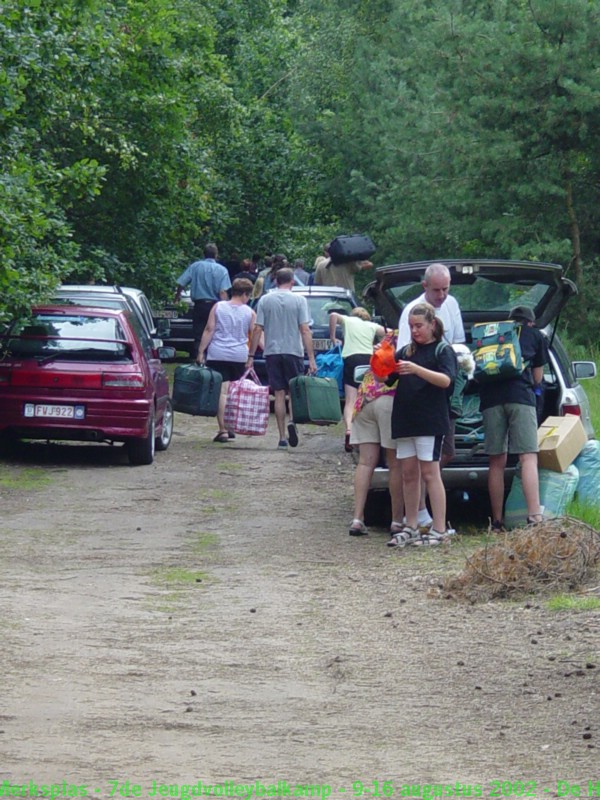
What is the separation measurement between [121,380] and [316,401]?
2.19 m

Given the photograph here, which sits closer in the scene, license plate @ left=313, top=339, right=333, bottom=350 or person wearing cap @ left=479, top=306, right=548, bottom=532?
person wearing cap @ left=479, top=306, right=548, bottom=532

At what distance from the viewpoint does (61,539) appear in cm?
1109

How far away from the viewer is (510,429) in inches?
431

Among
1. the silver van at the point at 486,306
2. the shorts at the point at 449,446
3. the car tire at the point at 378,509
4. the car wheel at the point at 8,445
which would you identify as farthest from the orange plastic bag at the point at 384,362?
the car wheel at the point at 8,445

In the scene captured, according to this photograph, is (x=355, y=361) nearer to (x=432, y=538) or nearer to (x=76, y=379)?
(x=76, y=379)

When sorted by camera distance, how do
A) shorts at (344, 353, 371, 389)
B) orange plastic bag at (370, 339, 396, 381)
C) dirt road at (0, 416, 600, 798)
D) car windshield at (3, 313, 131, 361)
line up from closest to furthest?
dirt road at (0, 416, 600, 798) → orange plastic bag at (370, 339, 396, 381) → car windshield at (3, 313, 131, 361) → shorts at (344, 353, 371, 389)

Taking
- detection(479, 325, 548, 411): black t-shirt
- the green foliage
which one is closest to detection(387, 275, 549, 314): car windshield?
detection(479, 325, 548, 411): black t-shirt

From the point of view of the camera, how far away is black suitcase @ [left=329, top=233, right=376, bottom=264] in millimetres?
23203

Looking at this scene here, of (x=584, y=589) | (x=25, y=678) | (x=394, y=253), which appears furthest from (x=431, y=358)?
(x=394, y=253)

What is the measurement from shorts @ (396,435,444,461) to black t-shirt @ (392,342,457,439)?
0.06 metres

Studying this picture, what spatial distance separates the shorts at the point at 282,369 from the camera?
16672mm

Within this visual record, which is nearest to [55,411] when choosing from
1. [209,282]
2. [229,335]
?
[229,335]

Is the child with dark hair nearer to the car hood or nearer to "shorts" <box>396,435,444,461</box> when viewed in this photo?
"shorts" <box>396,435,444,461</box>

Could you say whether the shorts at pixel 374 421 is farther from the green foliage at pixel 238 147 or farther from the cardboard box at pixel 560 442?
the green foliage at pixel 238 147
